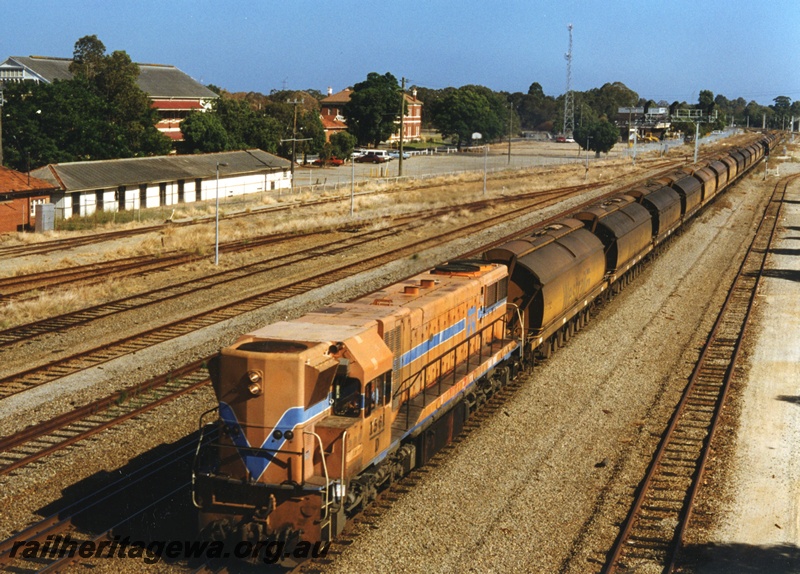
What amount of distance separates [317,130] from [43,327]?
89909 mm

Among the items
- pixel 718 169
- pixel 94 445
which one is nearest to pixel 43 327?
pixel 94 445

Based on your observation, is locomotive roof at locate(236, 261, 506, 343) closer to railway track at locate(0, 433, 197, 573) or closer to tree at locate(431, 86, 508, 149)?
railway track at locate(0, 433, 197, 573)

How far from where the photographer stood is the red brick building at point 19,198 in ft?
172

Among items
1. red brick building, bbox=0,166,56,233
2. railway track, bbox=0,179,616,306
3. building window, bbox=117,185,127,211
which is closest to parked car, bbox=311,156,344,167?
building window, bbox=117,185,127,211

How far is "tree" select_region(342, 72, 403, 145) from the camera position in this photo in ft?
439

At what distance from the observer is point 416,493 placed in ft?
56.7

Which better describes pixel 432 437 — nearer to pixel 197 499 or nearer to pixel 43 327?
pixel 197 499

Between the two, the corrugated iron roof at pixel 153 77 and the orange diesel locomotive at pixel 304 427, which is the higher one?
the corrugated iron roof at pixel 153 77

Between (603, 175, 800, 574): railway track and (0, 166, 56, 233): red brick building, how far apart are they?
40234 mm

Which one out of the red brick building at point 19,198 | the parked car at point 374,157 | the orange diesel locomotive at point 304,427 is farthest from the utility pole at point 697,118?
the orange diesel locomotive at point 304,427
